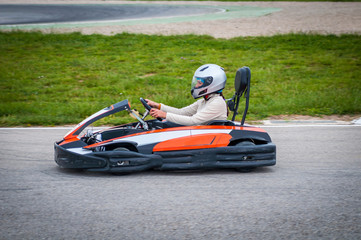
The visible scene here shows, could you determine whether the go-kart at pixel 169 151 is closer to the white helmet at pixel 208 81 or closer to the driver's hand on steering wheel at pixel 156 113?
the driver's hand on steering wheel at pixel 156 113

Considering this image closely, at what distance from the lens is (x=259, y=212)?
3812 mm

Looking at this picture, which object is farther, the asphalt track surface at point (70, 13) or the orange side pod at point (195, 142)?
the asphalt track surface at point (70, 13)

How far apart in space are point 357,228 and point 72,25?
53.4ft

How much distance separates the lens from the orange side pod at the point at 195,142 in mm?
4742

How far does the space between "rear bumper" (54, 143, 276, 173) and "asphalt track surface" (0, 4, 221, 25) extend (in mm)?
15794

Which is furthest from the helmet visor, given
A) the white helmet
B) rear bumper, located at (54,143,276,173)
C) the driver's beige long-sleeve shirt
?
rear bumper, located at (54,143,276,173)

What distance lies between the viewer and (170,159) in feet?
15.6

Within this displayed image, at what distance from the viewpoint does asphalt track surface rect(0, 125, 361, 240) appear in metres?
3.46

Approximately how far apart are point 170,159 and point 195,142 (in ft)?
1.08

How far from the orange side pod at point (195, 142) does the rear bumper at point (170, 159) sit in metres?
0.05

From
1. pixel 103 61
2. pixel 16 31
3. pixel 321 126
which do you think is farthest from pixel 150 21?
pixel 321 126

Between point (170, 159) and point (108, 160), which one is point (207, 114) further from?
point (108, 160)

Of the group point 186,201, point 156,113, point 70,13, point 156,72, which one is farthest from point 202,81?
point 70,13

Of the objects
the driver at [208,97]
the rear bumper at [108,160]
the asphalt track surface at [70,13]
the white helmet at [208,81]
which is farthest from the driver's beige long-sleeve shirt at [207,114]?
the asphalt track surface at [70,13]
